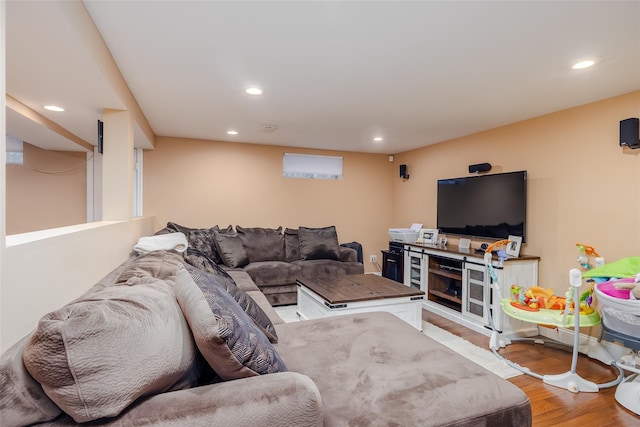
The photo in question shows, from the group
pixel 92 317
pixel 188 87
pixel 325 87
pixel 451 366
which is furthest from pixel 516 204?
pixel 92 317

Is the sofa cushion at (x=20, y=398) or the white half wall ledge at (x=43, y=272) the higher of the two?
the white half wall ledge at (x=43, y=272)

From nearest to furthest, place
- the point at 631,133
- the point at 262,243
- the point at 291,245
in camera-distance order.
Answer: the point at 631,133 < the point at 262,243 < the point at 291,245

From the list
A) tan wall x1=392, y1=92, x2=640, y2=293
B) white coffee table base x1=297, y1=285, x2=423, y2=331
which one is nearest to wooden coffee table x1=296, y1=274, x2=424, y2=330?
white coffee table base x1=297, y1=285, x2=423, y2=331

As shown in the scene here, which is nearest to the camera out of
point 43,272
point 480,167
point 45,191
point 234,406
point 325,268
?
point 234,406

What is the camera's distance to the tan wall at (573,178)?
278 centimetres

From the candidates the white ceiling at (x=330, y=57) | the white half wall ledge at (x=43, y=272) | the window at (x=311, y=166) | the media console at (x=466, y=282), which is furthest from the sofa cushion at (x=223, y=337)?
the window at (x=311, y=166)

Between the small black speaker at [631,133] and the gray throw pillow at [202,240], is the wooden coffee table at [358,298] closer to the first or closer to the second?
the gray throw pillow at [202,240]

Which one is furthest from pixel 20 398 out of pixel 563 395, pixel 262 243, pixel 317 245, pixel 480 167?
pixel 480 167

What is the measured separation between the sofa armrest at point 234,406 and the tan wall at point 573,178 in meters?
3.17

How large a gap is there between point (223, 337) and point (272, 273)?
323 centimetres

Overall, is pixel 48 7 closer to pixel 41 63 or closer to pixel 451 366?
pixel 41 63

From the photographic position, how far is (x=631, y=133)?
2.65 m

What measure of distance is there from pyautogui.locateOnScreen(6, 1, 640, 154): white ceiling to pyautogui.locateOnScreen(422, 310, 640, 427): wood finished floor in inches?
88.8

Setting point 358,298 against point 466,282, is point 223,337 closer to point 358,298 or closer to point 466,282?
point 358,298
